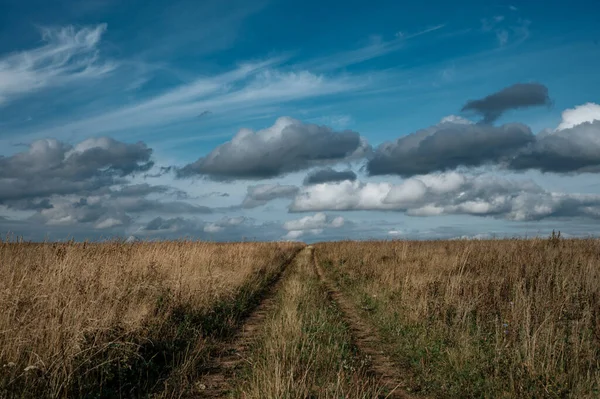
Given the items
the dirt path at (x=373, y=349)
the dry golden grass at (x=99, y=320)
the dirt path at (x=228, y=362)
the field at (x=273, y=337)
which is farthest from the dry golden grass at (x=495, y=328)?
Result: the dry golden grass at (x=99, y=320)

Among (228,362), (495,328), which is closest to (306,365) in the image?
(228,362)

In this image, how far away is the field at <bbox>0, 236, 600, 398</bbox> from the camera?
5.78 metres

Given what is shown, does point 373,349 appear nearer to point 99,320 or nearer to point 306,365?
point 306,365

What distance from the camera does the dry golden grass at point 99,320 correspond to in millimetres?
5617

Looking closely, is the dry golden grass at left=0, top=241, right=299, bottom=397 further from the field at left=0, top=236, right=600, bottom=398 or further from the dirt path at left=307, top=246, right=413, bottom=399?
the dirt path at left=307, top=246, right=413, bottom=399

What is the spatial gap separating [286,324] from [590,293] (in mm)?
7587

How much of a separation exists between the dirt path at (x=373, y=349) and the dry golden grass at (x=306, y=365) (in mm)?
253

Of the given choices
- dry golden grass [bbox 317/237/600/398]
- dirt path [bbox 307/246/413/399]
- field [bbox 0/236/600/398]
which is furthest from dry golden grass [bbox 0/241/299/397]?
dry golden grass [bbox 317/237/600/398]

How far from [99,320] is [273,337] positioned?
2.96m

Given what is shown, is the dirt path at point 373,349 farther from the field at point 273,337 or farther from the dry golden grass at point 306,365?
the dry golden grass at point 306,365

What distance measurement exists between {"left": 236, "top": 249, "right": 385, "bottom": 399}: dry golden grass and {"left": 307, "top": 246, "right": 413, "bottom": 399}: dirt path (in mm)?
253

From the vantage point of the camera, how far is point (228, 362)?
24.1 feet

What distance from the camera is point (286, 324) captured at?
27.1ft

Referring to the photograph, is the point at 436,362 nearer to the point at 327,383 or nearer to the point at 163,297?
the point at 327,383
